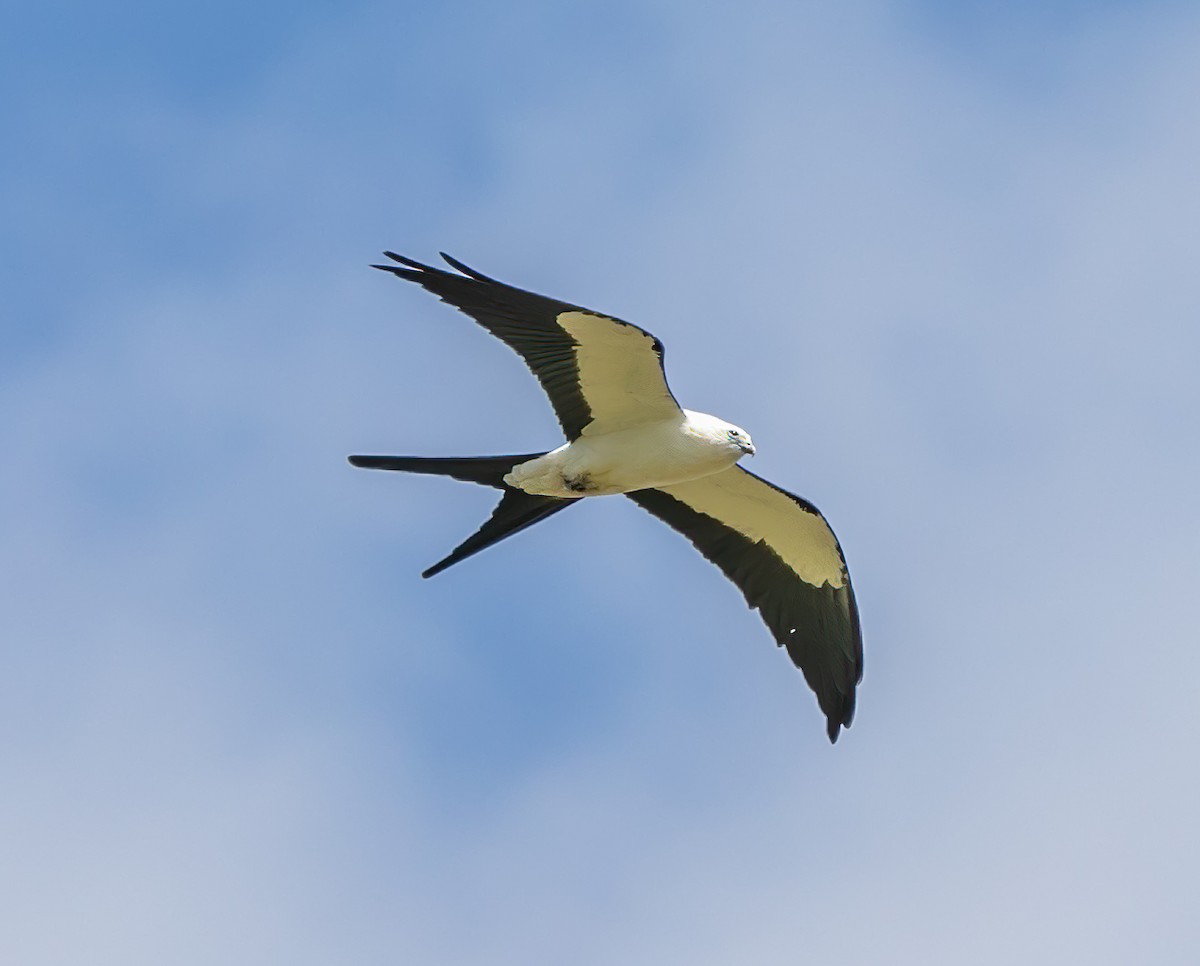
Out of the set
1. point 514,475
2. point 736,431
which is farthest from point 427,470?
point 736,431

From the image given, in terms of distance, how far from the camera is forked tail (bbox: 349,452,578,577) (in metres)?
14.0

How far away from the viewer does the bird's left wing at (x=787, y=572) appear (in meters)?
15.4

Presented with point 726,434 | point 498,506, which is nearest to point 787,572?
point 726,434

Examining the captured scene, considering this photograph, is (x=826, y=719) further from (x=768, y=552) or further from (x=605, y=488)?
(x=605, y=488)

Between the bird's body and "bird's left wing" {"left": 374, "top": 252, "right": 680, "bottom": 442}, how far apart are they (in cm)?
18

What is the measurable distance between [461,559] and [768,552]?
301 centimetres

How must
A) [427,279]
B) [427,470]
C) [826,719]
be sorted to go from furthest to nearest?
1. [826,719]
2. [427,470]
3. [427,279]

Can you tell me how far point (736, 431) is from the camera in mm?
14156

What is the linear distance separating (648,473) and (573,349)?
121cm

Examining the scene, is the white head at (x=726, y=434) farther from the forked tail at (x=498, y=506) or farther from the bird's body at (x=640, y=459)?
the forked tail at (x=498, y=506)

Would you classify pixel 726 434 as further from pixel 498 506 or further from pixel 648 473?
pixel 498 506

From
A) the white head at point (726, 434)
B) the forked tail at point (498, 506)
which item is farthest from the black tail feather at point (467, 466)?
the white head at point (726, 434)

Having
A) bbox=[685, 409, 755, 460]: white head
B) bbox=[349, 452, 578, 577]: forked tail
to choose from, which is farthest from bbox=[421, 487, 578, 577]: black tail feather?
bbox=[685, 409, 755, 460]: white head

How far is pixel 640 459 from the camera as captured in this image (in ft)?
46.5
